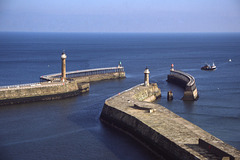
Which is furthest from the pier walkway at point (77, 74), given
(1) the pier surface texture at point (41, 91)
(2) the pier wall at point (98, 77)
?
(2) the pier wall at point (98, 77)

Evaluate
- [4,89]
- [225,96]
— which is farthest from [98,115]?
[225,96]

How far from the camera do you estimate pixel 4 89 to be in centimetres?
5366

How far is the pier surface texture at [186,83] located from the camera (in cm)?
5584

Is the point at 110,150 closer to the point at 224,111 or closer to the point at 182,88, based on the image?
the point at 224,111

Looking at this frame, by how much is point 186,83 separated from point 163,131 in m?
35.0

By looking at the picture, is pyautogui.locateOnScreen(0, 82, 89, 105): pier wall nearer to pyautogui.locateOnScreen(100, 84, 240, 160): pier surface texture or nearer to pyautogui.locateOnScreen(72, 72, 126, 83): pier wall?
pyautogui.locateOnScreen(72, 72, 126, 83): pier wall

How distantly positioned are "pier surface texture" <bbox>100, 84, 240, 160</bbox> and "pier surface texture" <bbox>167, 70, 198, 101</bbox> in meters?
10.6

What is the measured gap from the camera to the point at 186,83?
2667 inches

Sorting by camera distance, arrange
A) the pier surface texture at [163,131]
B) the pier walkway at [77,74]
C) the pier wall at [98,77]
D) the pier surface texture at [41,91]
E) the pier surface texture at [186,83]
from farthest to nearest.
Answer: the pier wall at [98,77]
the pier walkway at [77,74]
the pier surface texture at [186,83]
the pier surface texture at [41,91]
the pier surface texture at [163,131]

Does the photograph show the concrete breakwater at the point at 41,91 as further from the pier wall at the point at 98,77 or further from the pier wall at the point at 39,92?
the pier wall at the point at 98,77

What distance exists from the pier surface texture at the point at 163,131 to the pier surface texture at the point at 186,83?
10586 millimetres

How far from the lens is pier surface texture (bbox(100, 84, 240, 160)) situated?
2866 centimetres

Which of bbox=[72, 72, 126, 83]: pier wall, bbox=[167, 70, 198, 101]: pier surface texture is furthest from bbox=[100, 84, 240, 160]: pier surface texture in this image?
bbox=[72, 72, 126, 83]: pier wall

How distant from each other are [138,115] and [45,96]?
2153 centimetres
